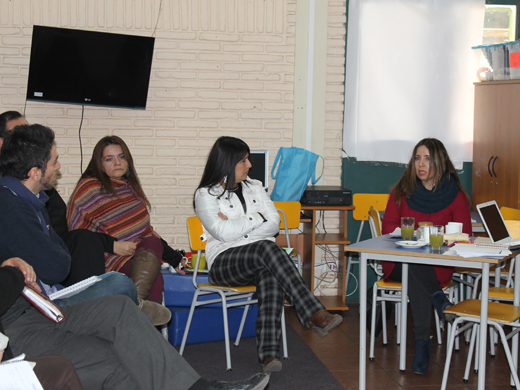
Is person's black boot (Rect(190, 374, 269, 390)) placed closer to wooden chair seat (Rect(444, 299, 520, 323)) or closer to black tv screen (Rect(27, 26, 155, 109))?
wooden chair seat (Rect(444, 299, 520, 323))

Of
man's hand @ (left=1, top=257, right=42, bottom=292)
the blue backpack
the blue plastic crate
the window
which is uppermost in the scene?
the window

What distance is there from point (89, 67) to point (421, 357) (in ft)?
9.66

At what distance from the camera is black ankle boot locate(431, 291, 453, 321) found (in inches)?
110

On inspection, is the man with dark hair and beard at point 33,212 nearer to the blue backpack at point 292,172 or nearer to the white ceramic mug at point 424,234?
the white ceramic mug at point 424,234

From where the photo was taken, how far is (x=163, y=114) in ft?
14.1

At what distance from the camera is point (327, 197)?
4074mm

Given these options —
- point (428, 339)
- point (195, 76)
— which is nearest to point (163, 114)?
point (195, 76)

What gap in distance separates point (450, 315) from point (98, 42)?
2986mm

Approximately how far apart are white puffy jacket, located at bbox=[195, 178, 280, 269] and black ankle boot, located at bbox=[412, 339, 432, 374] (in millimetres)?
1031

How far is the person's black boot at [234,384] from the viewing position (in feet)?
6.51

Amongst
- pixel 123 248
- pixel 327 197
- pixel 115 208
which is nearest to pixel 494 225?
pixel 327 197

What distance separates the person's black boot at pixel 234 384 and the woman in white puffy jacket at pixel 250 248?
24.8 inches

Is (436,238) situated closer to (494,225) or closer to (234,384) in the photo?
(494,225)

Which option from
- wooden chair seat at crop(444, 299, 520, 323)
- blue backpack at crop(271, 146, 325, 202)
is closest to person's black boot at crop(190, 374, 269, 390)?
wooden chair seat at crop(444, 299, 520, 323)
